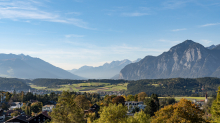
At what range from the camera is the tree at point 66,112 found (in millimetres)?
34219

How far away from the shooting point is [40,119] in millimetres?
79500

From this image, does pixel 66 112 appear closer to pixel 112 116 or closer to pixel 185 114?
pixel 112 116

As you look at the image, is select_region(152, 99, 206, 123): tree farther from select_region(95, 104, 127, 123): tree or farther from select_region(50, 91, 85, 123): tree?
select_region(50, 91, 85, 123): tree

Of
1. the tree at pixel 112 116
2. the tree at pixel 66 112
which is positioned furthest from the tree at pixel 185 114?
the tree at pixel 66 112

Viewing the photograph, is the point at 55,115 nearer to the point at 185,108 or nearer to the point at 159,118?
the point at 159,118

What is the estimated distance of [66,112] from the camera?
115 feet

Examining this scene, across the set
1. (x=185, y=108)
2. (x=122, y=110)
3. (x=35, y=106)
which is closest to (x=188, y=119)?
(x=185, y=108)

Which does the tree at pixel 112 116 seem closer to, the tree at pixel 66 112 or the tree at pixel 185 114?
the tree at pixel 66 112

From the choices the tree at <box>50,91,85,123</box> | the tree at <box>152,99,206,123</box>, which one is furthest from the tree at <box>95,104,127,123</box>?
the tree at <box>152,99,206,123</box>

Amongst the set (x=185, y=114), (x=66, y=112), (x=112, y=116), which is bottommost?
(x=112, y=116)

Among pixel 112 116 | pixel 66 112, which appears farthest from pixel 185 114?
pixel 66 112

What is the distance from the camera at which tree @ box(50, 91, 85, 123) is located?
34.2 metres

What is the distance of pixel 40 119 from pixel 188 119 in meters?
63.0

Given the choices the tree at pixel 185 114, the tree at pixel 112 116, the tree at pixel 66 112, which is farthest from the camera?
the tree at pixel 112 116
